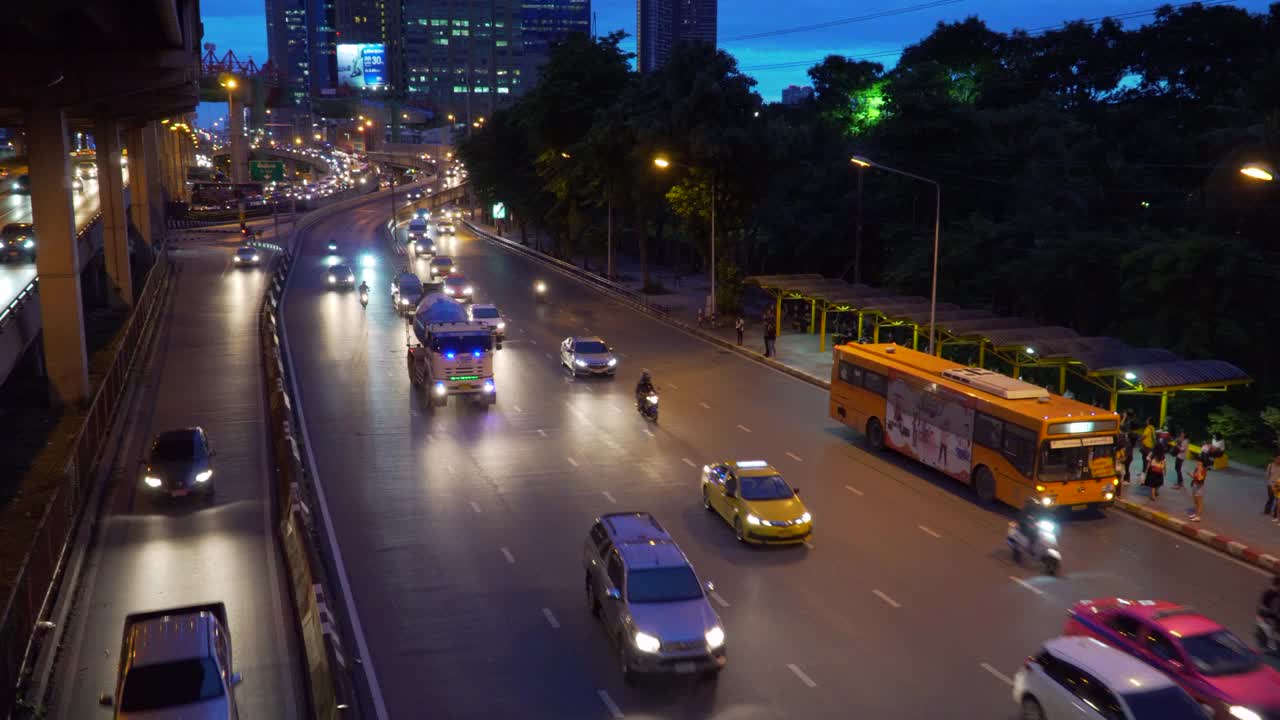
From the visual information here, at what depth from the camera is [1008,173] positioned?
5644cm

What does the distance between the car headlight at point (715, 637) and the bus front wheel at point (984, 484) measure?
11.4m

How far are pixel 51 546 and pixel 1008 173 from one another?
50.1 m

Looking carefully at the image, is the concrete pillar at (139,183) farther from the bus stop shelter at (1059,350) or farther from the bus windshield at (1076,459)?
the bus windshield at (1076,459)

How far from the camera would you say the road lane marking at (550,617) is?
1755 cm

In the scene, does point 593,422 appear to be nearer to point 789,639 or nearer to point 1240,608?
point 789,639

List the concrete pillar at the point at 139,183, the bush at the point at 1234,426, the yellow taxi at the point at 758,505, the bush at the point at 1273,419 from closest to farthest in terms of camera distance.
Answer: the yellow taxi at the point at 758,505
the bush at the point at 1273,419
the bush at the point at 1234,426
the concrete pillar at the point at 139,183

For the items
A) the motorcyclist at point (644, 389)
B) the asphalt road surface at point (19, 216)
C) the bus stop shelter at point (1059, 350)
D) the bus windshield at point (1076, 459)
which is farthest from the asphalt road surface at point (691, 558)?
the asphalt road surface at point (19, 216)

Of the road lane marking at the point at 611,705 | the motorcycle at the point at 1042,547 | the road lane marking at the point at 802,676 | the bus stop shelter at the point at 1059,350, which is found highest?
the bus stop shelter at the point at 1059,350

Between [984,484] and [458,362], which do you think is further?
[458,362]

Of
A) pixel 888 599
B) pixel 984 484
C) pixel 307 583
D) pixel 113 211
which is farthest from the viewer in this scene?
pixel 113 211

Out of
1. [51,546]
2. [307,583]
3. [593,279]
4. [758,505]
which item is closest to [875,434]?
[758,505]

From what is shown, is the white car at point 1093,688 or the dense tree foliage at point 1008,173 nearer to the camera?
the white car at point 1093,688

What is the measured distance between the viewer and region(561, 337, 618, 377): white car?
39.3 m

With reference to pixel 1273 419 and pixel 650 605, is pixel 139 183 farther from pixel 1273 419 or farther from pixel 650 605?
pixel 1273 419
